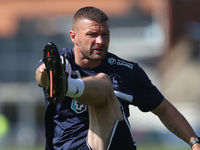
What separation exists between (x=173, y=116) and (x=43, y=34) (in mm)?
13686

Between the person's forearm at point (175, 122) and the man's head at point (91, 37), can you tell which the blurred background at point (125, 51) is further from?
the man's head at point (91, 37)

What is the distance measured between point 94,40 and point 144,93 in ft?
2.61

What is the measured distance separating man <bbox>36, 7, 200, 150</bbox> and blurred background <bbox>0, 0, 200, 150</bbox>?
917 cm

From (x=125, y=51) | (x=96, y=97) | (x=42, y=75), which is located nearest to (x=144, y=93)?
(x=96, y=97)

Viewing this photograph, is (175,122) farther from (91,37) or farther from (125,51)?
(125,51)

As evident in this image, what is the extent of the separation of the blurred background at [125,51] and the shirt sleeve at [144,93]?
9090mm

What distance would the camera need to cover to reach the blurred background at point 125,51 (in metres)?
16.5

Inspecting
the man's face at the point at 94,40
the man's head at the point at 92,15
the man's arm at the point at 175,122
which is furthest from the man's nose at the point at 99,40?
the man's arm at the point at 175,122

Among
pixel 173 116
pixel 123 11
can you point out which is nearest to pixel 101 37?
pixel 173 116

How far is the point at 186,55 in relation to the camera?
19938 millimetres

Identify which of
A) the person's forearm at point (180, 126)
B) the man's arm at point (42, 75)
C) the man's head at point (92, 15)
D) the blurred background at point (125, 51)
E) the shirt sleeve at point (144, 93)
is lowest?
the blurred background at point (125, 51)

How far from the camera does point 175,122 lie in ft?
16.5

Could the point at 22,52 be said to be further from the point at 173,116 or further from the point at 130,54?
the point at 173,116

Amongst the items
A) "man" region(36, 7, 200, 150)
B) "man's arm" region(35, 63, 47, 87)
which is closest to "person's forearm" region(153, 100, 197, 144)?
"man" region(36, 7, 200, 150)
